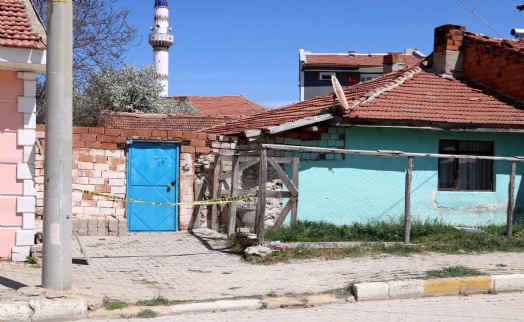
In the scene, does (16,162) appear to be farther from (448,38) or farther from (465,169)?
(448,38)

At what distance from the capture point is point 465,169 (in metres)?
14.7

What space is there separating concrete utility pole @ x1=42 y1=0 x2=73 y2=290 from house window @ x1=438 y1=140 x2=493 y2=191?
959 centimetres

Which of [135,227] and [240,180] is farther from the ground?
[240,180]

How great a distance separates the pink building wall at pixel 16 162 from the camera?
953cm

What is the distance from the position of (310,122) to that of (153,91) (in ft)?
62.7

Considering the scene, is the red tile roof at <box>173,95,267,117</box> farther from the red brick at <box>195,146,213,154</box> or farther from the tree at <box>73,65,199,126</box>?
the red brick at <box>195,146,213,154</box>

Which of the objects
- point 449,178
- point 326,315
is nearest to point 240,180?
point 449,178

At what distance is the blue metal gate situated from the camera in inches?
540

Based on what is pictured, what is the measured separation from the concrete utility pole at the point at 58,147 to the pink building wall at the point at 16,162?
8.84 ft

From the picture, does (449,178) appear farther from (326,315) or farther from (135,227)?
(326,315)

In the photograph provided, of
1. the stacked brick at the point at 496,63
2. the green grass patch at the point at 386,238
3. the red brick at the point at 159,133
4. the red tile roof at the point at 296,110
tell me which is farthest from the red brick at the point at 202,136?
the stacked brick at the point at 496,63

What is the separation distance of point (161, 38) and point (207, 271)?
47837mm

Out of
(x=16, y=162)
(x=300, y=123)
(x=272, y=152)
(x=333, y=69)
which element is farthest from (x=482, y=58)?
(x=333, y=69)

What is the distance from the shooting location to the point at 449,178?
14555 mm
